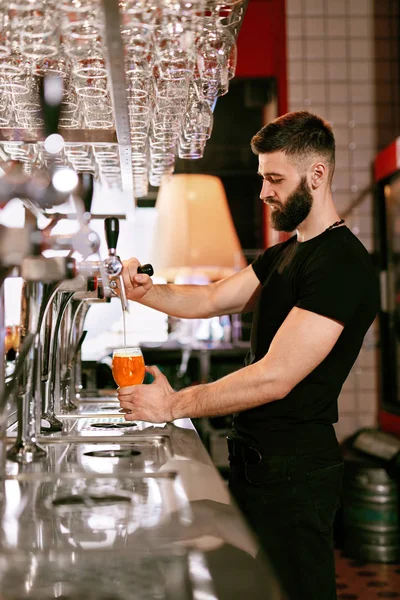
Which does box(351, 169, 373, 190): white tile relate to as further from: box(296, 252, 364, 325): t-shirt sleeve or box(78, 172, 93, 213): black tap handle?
box(78, 172, 93, 213): black tap handle

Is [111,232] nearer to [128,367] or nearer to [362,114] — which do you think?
[128,367]

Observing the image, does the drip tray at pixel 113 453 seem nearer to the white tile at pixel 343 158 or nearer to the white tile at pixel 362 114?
the white tile at pixel 343 158

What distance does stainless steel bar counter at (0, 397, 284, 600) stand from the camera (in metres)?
0.82

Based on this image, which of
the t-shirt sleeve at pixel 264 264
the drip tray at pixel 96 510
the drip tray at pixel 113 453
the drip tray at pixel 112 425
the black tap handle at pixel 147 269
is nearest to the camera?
the drip tray at pixel 96 510

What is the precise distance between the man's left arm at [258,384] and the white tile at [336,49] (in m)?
3.11

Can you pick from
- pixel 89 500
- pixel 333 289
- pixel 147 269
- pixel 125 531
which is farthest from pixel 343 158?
pixel 125 531

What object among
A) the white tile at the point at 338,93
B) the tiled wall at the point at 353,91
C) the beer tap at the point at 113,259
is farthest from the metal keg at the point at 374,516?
the white tile at the point at 338,93

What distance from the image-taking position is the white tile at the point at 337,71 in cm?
449

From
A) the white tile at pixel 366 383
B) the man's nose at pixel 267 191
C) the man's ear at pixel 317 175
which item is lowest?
the white tile at pixel 366 383

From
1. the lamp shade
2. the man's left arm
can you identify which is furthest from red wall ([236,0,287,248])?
the man's left arm

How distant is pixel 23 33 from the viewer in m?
1.40

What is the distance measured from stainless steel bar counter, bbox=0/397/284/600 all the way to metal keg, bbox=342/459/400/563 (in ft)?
7.68

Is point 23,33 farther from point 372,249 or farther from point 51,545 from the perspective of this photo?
point 372,249

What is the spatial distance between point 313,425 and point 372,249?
2.68 metres
